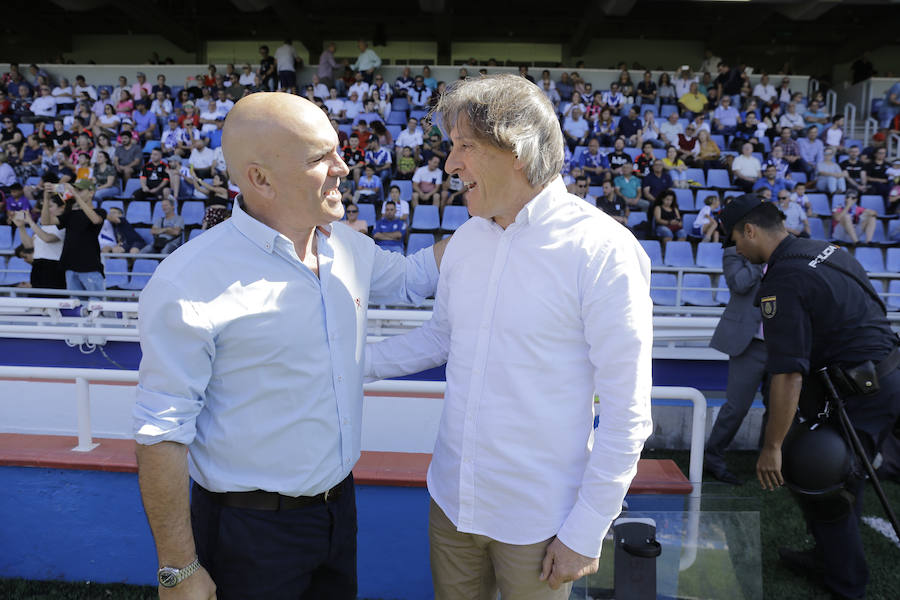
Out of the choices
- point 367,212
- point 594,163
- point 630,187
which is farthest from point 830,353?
point 594,163

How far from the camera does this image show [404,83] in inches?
535

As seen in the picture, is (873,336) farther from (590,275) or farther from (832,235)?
(832,235)

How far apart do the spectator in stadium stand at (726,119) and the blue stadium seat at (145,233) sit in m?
10.2

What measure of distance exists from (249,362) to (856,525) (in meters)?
2.59

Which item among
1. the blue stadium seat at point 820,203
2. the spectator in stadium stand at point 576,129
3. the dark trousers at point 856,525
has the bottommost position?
the dark trousers at point 856,525

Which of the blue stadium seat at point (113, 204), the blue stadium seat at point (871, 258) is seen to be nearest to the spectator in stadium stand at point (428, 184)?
the blue stadium seat at point (113, 204)

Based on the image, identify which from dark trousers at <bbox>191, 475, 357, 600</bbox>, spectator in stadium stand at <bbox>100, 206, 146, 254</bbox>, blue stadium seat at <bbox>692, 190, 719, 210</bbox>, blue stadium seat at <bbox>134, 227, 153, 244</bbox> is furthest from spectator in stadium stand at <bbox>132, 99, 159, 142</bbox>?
dark trousers at <bbox>191, 475, 357, 600</bbox>

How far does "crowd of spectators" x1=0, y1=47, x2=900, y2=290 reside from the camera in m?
9.10

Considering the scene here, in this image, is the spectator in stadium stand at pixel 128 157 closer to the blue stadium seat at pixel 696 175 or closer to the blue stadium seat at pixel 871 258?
the blue stadium seat at pixel 696 175

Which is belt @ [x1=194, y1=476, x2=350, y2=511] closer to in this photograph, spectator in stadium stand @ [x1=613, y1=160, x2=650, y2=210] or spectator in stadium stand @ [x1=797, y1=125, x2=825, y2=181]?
spectator in stadium stand @ [x1=613, y1=160, x2=650, y2=210]

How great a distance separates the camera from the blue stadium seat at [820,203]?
986 centimetres

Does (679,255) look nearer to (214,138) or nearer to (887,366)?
(887,366)

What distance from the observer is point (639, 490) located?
228 cm

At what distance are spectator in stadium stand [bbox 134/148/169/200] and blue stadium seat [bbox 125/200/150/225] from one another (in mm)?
404
